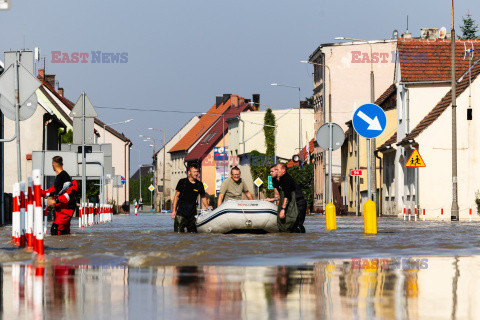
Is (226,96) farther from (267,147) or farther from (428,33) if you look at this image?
(428,33)

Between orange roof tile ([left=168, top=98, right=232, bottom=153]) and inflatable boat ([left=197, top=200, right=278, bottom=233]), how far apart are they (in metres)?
122

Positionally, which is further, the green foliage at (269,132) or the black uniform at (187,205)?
the green foliage at (269,132)

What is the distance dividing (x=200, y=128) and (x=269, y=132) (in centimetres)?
4182

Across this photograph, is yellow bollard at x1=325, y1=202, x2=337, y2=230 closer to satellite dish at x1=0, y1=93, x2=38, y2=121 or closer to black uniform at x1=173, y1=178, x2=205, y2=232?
black uniform at x1=173, y1=178, x2=205, y2=232

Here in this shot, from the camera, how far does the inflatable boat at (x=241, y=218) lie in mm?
23688

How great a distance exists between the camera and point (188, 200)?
23.9 metres

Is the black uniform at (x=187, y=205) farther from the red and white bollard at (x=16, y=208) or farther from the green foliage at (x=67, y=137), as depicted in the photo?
the green foliage at (x=67, y=137)

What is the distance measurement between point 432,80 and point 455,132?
789 cm

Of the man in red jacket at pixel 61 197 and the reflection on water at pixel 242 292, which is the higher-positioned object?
the man in red jacket at pixel 61 197

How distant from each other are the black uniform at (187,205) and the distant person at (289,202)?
5.75 ft

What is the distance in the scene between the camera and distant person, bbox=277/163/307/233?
74.8 ft

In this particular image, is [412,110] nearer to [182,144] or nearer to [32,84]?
[32,84]

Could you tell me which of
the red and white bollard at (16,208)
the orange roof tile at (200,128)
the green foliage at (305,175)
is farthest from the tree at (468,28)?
the red and white bollard at (16,208)

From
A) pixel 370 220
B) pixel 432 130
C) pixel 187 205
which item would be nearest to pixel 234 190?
pixel 187 205
